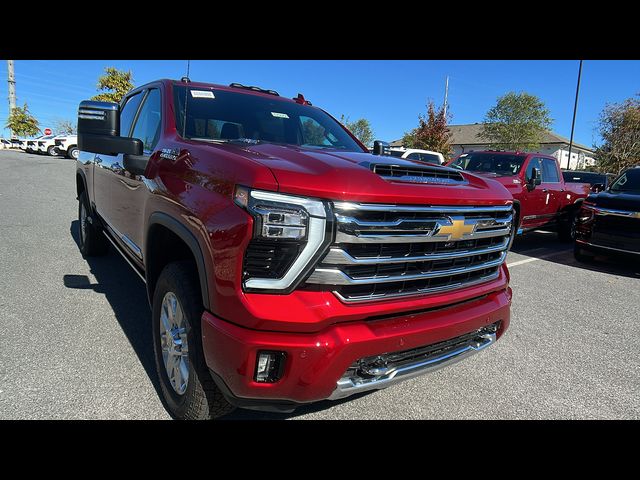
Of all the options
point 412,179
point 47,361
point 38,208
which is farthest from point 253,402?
point 38,208

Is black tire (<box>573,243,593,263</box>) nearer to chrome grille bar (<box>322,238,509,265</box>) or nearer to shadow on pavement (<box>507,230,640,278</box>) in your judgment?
shadow on pavement (<box>507,230,640,278</box>)

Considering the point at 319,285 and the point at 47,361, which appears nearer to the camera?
the point at 319,285

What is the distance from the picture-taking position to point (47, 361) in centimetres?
290

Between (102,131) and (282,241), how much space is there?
1.71 meters

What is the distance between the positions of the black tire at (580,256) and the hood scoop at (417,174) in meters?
5.97

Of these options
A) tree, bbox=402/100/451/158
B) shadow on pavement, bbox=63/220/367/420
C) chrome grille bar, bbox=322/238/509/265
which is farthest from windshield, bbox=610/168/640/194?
tree, bbox=402/100/451/158

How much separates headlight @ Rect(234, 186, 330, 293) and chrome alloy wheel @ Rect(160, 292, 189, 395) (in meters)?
0.65

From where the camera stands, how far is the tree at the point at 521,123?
42094 mm

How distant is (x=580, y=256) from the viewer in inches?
285

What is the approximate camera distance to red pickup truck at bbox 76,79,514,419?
1.71 metres
